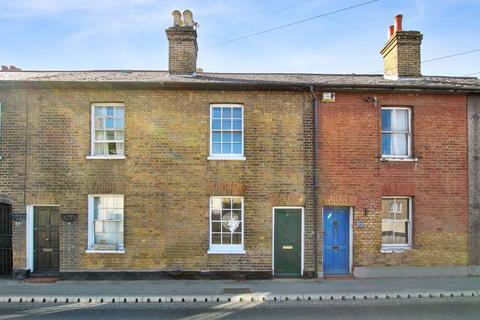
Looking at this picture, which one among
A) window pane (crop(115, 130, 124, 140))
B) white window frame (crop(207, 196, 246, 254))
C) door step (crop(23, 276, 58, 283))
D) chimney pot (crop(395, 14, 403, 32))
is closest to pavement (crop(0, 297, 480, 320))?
door step (crop(23, 276, 58, 283))

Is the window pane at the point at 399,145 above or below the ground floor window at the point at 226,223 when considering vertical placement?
above

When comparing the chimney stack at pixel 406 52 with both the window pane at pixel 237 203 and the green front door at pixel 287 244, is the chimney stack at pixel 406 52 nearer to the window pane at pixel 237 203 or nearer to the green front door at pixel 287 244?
A: the green front door at pixel 287 244

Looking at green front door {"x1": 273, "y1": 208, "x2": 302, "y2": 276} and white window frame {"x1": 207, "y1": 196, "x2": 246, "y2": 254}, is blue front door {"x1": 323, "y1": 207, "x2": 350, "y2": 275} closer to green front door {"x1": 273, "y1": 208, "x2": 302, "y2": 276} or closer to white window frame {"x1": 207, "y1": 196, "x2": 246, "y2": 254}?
green front door {"x1": 273, "y1": 208, "x2": 302, "y2": 276}

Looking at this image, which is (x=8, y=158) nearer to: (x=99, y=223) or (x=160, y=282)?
(x=99, y=223)

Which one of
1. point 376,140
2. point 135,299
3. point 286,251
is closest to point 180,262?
point 135,299

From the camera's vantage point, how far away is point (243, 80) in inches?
466

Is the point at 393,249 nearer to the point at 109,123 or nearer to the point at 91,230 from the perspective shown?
the point at 91,230

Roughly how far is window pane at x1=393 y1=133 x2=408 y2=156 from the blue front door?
8.78 feet

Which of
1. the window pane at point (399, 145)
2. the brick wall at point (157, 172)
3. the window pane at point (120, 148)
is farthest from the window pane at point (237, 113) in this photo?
the window pane at point (399, 145)

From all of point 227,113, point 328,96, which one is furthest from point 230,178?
point 328,96

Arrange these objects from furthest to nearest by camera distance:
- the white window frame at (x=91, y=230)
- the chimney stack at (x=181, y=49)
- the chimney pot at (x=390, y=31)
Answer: the chimney pot at (x=390, y=31), the chimney stack at (x=181, y=49), the white window frame at (x=91, y=230)

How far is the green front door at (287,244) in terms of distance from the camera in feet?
36.8

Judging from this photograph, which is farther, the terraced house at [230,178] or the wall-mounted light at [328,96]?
the wall-mounted light at [328,96]

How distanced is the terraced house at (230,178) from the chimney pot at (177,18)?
275cm
